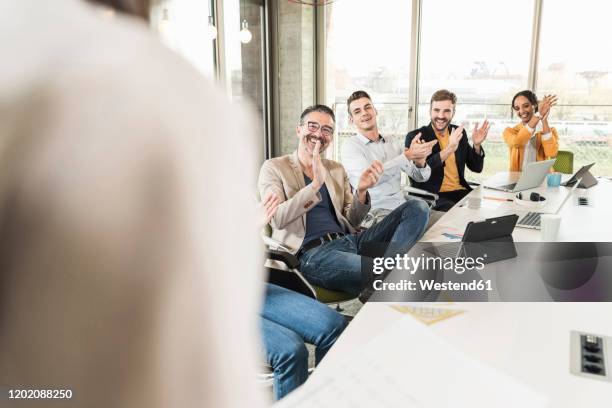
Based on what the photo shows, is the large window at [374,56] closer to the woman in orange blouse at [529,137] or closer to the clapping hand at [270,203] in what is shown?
the woman in orange blouse at [529,137]

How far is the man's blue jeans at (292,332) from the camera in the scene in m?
1.74

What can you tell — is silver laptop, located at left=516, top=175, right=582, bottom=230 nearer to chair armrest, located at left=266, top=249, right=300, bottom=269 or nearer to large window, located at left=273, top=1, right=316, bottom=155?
chair armrest, located at left=266, top=249, right=300, bottom=269

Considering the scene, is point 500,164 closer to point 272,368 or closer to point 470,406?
point 272,368

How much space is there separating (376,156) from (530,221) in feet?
5.00

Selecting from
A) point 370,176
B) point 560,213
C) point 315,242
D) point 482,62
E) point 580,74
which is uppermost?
point 482,62

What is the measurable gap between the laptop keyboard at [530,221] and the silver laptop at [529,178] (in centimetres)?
75

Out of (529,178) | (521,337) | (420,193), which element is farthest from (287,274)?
(529,178)

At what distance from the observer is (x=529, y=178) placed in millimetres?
3463

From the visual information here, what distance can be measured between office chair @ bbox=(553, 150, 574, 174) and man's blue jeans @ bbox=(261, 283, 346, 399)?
357cm

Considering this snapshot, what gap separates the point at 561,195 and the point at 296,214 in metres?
1.94

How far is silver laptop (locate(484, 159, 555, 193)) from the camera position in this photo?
3.40 metres

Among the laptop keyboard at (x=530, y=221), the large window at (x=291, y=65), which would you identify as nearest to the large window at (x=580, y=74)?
the large window at (x=291, y=65)

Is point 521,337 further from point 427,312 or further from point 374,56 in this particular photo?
point 374,56

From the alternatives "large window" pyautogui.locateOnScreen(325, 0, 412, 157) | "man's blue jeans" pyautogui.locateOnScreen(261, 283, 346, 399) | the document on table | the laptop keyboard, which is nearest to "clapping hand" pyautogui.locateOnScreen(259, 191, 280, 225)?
"man's blue jeans" pyautogui.locateOnScreen(261, 283, 346, 399)
